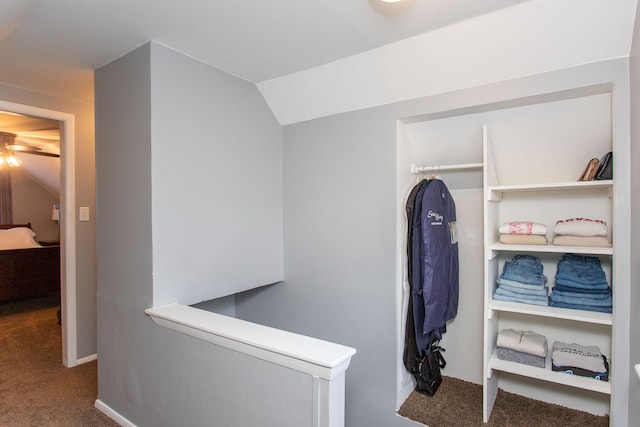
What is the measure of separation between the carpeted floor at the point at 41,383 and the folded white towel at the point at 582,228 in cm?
274

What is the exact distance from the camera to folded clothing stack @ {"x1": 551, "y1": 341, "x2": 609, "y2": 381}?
170cm

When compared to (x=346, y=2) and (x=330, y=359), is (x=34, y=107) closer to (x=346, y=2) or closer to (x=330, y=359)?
(x=346, y=2)

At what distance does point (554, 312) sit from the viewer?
1.74 metres

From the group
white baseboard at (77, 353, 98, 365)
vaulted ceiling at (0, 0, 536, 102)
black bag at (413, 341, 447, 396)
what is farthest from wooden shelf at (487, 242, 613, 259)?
white baseboard at (77, 353, 98, 365)

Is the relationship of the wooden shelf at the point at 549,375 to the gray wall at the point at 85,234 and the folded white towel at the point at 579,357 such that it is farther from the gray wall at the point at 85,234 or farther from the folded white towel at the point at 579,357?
the gray wall at the point at 85,234

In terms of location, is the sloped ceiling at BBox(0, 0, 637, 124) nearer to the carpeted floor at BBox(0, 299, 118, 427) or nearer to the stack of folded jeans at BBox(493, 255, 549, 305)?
the stack of folded jeans at BBox(493, 255, 549, 305)

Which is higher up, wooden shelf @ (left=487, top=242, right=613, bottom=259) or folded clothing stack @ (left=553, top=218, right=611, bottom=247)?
folded clothing stack @ (left=553, top=218, right=611, bottom=247)

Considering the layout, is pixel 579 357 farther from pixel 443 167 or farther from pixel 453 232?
pixel 443 167

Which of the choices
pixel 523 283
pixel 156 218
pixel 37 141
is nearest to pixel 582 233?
pixel 523 283

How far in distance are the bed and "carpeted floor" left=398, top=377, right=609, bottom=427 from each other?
4691 millimetres

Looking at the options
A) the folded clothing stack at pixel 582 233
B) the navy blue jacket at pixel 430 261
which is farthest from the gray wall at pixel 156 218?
the folded clothing stack at pixel 582 233

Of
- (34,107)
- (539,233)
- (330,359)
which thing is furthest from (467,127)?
(34,107)

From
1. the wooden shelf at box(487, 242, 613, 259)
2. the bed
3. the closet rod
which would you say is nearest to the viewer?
the wooden shelf at box(487, 242, 613, 259)

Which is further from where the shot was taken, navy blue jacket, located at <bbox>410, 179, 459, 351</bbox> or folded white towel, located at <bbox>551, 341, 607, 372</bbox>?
navy blue jacket, located at <bbox>410, 179, 459, 351</bbox>
